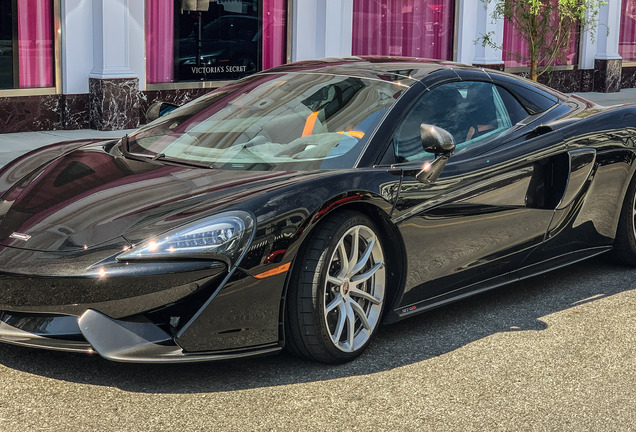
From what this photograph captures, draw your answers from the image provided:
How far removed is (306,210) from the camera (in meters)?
3.99

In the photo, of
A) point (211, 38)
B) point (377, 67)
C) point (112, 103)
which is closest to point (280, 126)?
point (377, 67)

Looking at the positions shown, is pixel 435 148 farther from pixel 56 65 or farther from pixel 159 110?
pixel 56 65

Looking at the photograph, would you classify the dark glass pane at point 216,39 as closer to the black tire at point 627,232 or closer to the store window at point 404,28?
the store window at point 404,28

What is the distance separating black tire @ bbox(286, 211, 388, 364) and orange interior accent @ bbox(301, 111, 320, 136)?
0.60m

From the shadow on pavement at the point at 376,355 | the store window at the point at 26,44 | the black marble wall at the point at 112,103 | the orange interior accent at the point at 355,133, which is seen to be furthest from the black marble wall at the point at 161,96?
the orange interior accent at the point at 355,133

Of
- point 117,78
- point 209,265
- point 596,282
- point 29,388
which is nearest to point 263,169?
point 209,265

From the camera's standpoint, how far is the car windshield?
14.7 ft

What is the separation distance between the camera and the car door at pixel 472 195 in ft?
14.9

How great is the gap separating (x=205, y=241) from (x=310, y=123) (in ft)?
3.74

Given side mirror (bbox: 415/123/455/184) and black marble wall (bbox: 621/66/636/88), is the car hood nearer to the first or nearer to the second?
side mirror (bbox: 415/123/455/184)

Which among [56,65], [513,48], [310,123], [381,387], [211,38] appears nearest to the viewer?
[381,387]

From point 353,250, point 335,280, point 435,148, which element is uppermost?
point 435,148

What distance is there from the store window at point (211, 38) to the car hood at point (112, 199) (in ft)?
28.7

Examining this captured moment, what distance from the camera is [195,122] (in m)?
5.03
